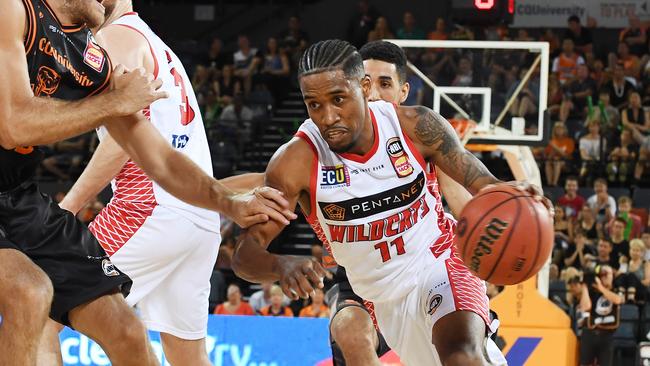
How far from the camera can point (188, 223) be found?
5176 millimetres

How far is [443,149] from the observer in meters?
4.92

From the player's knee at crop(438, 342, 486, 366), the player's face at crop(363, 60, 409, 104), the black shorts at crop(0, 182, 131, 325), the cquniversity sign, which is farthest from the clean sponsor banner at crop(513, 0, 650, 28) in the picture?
the black shorts at crop(0, 182, 131, 325)

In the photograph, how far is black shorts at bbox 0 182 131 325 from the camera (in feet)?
13.3

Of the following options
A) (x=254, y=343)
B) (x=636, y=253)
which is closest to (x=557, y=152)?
(x=636, y=253)

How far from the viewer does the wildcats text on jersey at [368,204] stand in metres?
4.91

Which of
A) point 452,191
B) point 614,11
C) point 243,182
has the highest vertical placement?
point 452,191

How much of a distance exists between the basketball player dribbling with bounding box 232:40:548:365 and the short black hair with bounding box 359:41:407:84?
4.29 ft

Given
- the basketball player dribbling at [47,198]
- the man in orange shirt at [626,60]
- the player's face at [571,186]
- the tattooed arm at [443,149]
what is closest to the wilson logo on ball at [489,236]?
the tattooed arm at [443,149]

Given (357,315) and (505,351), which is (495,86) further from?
(357,315)

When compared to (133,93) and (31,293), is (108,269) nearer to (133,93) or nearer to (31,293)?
Result: (31,293)

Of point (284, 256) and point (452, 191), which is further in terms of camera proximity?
point (452, 191)

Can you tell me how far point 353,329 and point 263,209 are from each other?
172 cm

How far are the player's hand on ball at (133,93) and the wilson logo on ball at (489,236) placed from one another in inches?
56.5

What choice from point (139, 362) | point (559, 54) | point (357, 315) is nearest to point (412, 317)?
point (357, 315)
